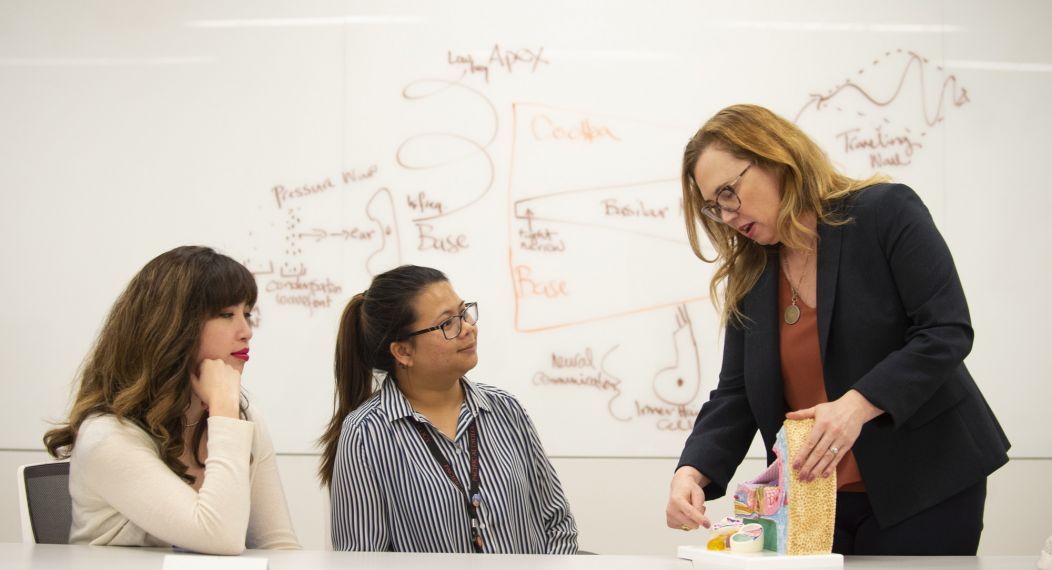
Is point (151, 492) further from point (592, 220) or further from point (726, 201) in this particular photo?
point (592, 220)

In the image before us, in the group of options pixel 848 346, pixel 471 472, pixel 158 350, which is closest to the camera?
pixel 848 346

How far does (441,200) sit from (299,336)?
65 centimetres

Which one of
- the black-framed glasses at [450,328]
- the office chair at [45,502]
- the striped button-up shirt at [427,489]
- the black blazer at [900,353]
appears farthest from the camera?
the black-framed glasses at [450,328]

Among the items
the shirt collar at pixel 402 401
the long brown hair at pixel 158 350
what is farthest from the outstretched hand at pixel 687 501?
the long brown hair at pixel 158 350

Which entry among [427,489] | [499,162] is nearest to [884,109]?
[499,162]

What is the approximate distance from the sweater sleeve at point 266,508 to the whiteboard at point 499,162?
1.16m

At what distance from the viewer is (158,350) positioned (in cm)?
177

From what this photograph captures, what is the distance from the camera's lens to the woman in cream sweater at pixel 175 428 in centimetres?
156

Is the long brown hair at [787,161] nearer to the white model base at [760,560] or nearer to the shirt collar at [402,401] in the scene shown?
the white model base at [760,560]

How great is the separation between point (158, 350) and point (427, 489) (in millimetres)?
588

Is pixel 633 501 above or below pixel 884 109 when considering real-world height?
below

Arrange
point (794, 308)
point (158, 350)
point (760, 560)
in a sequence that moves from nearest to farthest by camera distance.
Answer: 1. point (760, 560)
2. point (794, 308)
3. point (158, 350)

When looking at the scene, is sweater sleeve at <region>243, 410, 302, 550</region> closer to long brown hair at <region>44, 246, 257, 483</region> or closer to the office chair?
long brown hair at <region>44, 246, 257, 483</region>

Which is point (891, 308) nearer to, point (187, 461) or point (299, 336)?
point (187, 461)
